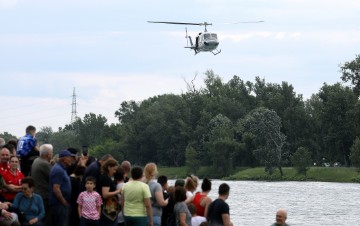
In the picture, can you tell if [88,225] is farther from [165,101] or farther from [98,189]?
[165,101]

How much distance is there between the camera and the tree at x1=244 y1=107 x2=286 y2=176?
118m

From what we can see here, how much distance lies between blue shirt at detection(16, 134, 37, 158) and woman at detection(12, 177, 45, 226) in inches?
119

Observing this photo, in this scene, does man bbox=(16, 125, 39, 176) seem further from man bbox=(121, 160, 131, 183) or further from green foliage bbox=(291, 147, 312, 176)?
green foliage bbox=(291, 147, 312, 176)

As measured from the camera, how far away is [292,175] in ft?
376

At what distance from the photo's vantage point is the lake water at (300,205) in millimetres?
53125

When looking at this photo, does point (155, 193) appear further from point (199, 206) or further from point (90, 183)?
point (90, 183)

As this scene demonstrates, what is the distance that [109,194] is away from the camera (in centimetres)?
1698

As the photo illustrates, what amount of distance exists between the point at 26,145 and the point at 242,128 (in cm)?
10737

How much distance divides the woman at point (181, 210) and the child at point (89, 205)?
1302 millimetres

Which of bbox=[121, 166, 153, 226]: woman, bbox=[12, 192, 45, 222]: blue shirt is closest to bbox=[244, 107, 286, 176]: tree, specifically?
bbox=[121, 166, 153, 226]: woman

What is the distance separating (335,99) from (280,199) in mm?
45716

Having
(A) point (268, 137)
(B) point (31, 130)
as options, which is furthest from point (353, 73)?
(B) point (31, 130)

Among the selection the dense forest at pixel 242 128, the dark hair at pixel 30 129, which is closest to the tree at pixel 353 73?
the dense forest at pixel 242 128

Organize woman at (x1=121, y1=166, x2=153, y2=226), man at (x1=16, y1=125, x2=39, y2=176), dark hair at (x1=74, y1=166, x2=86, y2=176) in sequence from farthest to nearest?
man at (x1=16, y1=125, x2=39, y2=176), dark hair at (x1=74, y1=166, x2=86, y2=176), woman at (x1=121, y1=166, x2=153, y2=226)
